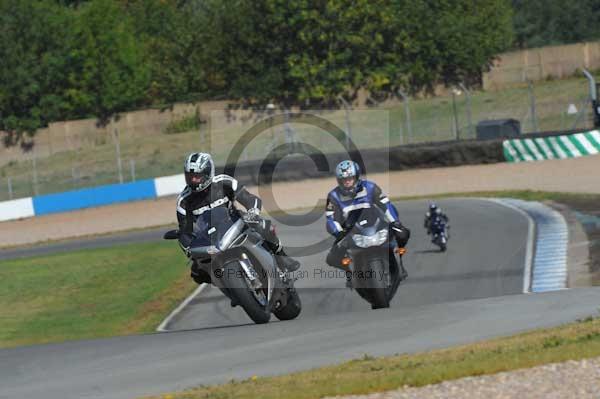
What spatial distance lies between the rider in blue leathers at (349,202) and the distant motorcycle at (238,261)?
123cm

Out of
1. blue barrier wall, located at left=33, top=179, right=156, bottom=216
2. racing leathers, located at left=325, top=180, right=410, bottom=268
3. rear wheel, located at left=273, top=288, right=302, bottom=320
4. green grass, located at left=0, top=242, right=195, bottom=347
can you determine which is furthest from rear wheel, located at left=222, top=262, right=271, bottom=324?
blue barrier wall, located at left=33, top=179, right=156, bottom=216

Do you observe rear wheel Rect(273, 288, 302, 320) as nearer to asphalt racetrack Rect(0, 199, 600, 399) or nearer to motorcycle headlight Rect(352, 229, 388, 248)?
asphalt racetrack Rect(0, 199, 600, 399)

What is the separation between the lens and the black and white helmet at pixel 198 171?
11.7 metres

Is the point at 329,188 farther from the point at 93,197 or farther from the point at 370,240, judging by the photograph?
the point at 370,240

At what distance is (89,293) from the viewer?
20.1m

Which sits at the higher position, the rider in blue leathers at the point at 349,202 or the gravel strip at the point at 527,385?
the rider in blue leathers at the point at 349,202

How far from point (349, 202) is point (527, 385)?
5.80m

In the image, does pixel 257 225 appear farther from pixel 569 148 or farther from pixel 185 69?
pixel 185 69

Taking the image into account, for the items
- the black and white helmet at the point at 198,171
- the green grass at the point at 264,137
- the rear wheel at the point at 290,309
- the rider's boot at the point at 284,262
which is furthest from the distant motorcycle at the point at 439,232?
the green grass at the point at 264,137

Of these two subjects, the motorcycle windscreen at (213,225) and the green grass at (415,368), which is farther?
the motorcycle windscreen at (213,225)

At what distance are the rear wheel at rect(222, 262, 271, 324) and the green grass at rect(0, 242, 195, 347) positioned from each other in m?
4.93

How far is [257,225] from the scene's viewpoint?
11.7m

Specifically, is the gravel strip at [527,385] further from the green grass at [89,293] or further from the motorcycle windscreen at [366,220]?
the green grass at [89,293]

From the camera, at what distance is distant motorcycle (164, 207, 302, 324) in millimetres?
11273
